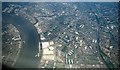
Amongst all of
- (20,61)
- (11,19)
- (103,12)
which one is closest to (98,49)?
(103,12)

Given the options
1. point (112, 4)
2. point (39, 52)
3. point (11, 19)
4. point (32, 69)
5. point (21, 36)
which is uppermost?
point (112, 4)

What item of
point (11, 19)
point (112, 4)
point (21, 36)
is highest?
point (112, 4)

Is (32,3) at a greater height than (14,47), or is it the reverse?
(32,3)

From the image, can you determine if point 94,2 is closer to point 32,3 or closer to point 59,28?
point 59,28

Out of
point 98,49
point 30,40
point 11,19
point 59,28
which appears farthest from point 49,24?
point 98,49

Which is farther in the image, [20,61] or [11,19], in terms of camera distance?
[11,19]

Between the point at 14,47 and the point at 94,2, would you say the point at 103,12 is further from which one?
the point at 14,47
